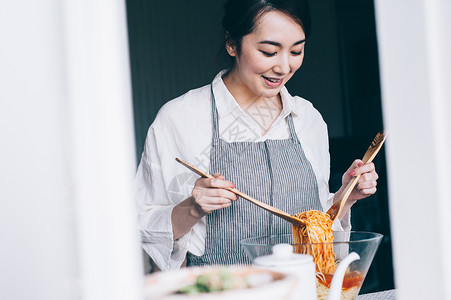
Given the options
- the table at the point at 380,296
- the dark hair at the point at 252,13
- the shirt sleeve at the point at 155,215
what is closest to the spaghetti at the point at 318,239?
the table at the point at 380,296

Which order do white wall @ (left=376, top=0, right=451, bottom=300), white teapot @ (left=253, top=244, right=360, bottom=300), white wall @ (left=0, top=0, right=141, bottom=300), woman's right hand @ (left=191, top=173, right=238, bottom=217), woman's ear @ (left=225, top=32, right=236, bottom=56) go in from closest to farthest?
white wall @ (left=0, top=0, right=141, bottom=300) < white wall @ (left=376, top=0, right=451, bottom=300) < white teapot @ (left=253, top=244, right=360, bottom=300) < woman's right hand @ (left=191, top=173, right=238, bottom=217) < woman's ear @ (left=225, top=32, right=236, bottom=56)

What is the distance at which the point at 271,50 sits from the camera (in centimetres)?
147

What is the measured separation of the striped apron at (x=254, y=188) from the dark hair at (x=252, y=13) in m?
0.22

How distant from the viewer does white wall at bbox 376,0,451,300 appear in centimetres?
56

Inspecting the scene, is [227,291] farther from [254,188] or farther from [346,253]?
[254,188]

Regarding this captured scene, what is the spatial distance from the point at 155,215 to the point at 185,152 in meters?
0.21

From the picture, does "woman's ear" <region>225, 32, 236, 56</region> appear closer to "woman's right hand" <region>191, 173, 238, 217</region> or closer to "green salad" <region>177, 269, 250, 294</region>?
"woman's right hand" <region>191, 173, 238, 217</region>

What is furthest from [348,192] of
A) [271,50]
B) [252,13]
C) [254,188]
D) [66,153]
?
[66,153]

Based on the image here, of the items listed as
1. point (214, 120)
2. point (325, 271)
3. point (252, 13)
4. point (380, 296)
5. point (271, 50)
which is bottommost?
point (380, 296)

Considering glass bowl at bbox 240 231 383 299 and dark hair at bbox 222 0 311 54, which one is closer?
glass bowl at bbox 240 231 383 299

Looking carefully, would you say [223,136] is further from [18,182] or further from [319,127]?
[18,182]

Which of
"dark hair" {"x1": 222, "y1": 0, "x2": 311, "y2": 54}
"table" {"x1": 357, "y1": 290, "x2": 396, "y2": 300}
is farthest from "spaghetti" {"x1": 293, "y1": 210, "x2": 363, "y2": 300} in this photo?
"dark hair" {"x1": 222, "y1": 0, "x2": 311, "y2": 54}

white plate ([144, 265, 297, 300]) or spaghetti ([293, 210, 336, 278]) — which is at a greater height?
white plate ([144, 265, 297, 300])

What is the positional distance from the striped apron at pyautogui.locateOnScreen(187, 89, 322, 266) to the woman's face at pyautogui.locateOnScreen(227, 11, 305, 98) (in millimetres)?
177
